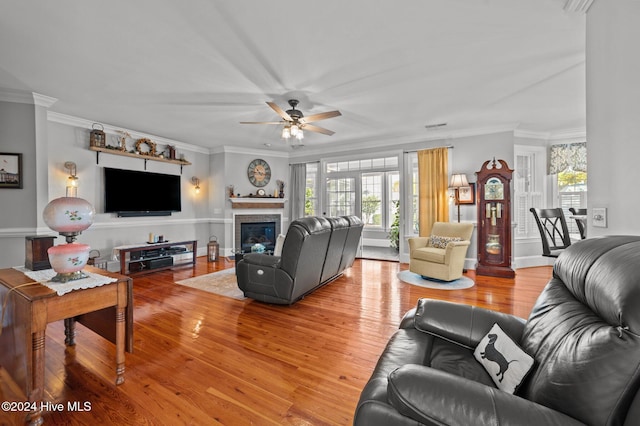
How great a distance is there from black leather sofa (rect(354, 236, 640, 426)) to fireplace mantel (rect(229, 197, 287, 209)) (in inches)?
226

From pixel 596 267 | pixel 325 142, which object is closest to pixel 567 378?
pixel 596 267

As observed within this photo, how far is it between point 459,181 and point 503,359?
4.36 m

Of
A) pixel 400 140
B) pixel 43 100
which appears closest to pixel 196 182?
pixel 43 100

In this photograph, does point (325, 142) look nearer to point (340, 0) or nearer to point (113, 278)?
point (340, 0)

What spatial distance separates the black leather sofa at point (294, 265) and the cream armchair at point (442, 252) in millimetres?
1604

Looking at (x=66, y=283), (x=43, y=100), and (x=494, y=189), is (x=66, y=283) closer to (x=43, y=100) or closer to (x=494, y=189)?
(x=43, y=100)

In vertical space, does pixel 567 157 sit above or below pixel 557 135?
below

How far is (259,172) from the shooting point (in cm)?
689

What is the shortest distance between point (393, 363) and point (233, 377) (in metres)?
1.27

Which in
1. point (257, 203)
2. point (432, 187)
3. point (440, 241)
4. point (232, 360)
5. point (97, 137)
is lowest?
point (232, 360)

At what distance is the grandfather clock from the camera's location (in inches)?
186

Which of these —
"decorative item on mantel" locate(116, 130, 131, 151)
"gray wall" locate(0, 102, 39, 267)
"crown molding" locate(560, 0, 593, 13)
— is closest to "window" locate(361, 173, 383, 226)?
"decorative item on mantel" locate(116, 130, 131, 151)

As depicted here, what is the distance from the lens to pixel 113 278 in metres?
1.89

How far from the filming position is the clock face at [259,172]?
6.80 metres
